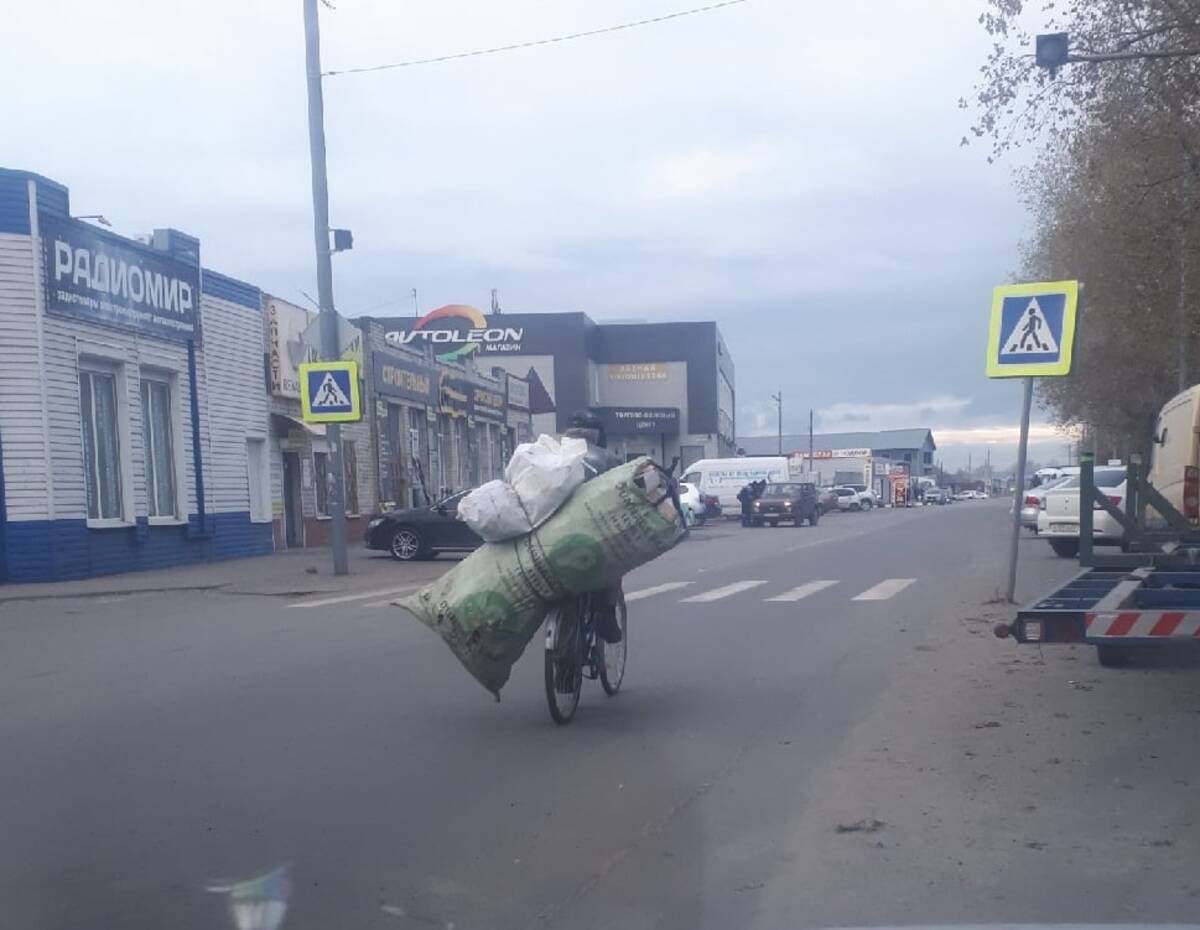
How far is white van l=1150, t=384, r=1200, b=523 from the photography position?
38.9 ft

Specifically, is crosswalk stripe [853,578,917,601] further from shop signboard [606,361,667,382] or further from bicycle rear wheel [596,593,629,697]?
shop signboard [606,361,667,382]

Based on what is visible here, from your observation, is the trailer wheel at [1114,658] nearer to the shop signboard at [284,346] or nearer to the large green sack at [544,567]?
the large green sack at [544,567]

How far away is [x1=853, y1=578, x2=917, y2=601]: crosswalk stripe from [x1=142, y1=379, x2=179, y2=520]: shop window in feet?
44.0

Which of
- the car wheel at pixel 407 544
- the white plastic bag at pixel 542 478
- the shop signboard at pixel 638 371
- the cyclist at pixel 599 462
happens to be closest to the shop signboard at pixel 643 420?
the shop signboard at pixel 638 371

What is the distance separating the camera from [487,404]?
48.8 metres

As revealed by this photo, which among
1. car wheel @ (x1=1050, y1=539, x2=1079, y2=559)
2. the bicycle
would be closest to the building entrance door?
car wheel @ (x1=1050, y1=539, x2=1079, y2=559)

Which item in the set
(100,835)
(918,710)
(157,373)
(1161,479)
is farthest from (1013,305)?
(157,373)

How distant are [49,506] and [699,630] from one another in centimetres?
1258

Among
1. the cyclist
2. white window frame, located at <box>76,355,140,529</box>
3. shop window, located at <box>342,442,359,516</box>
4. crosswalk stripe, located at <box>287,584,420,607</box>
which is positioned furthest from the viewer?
shop window, located at <box>342,442,359,516</box>

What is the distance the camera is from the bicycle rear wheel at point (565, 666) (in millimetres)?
8125

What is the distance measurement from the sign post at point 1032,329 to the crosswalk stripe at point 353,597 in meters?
8.61

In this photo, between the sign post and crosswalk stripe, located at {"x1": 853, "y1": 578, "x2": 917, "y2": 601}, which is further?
crosswalk stripe, located at {"x1": 853, "y1": 578, "x2": 917, "y2": 601}

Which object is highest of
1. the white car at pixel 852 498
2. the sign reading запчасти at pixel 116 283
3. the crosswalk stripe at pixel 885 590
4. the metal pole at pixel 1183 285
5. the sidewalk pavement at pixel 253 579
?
the sign reading запчасти at pixel 116 283

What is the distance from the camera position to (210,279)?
27562mm
